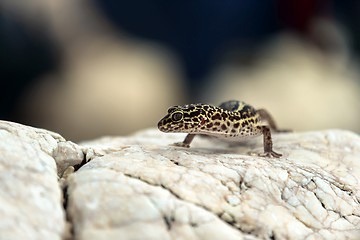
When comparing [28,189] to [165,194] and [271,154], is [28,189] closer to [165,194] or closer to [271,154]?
[165,194]

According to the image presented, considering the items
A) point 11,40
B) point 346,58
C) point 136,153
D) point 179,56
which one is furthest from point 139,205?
point 346,58

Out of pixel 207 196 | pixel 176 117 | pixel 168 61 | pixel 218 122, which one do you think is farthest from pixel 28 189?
pixel 168 61

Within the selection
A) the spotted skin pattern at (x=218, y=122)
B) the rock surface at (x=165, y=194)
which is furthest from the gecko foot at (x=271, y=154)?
the rock surface at (x=165, y=194)

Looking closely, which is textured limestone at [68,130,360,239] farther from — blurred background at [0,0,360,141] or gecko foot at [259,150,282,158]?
blurred background at [0,0,360,141]

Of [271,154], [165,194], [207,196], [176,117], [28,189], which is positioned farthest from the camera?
[271,154]

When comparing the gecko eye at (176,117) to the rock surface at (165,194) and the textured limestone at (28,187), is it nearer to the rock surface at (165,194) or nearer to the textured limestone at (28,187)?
the rock surface at (165,194)

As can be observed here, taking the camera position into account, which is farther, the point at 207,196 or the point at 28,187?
the point at 207,196
